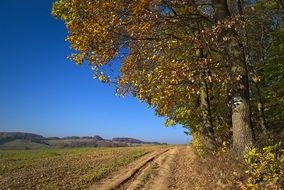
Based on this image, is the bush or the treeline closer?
the bush

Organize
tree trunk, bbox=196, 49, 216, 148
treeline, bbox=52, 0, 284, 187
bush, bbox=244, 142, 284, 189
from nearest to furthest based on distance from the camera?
bush, bbox=244, 142, 284, 189 → treeline, bbox=52, 0, 284, 187 → tree trunk, bbox=196, 49, 216, 148

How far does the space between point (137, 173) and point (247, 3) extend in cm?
1899

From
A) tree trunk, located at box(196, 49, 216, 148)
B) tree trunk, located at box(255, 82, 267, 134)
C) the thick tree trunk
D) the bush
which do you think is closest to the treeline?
the thick tree trunk

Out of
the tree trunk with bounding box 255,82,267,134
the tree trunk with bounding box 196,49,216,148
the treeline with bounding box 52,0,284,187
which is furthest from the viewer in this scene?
the tree trunk with bounding box 255,82,267,134

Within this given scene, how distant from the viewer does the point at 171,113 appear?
3331cm

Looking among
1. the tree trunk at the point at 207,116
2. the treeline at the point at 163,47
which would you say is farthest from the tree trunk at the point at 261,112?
the treeline at the point at 163,47

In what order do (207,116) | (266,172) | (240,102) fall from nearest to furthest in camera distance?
(266,172)
(240,102)
(207,116)

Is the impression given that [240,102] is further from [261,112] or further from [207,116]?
[261,112]

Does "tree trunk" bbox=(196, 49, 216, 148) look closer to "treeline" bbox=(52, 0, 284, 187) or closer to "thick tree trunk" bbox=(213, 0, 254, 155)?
"treeline" bbox=(52, 0, 284, 187)

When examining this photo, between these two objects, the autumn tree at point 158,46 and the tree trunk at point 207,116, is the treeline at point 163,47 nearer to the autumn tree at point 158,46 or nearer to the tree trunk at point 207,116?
the autumn tree at point 158,46

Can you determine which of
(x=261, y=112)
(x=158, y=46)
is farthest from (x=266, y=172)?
(x=261, y=112)

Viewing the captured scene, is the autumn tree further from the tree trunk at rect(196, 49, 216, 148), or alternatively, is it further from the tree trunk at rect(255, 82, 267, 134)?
the tree trunk at rect(255, 82, 267, 134)

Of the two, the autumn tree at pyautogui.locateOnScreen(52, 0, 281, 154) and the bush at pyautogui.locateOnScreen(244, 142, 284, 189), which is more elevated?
the autumn tree at pyautogui.locateOnScreen(52, 0, 281, 154)

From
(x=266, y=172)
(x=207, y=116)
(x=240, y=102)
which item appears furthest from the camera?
(x=207, y=116)
